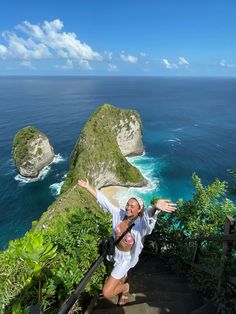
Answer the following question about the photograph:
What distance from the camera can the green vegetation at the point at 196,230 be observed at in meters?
6.10

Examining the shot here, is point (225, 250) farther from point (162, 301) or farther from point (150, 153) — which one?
point (150, 153)

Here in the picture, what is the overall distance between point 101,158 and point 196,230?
42.9m

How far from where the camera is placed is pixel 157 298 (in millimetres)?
5746

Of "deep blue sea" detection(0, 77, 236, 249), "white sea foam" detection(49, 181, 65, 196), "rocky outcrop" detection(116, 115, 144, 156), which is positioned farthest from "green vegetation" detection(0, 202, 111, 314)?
"rocky outcrop" detection(116, 115, 144, 156)

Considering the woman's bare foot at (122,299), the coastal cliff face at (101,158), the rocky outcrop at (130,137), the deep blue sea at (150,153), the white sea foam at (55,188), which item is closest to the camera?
the woman's bare foot at (122,299)

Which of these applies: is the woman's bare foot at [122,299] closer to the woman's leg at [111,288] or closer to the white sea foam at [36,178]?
the woman's leg at [111,288]

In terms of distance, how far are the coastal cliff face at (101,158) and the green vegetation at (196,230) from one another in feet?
113

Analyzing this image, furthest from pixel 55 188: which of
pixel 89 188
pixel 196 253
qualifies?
pixel 89 188

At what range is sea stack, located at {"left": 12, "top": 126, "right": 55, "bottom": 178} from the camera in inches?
2134

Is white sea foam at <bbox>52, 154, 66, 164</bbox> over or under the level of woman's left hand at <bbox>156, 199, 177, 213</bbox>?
under

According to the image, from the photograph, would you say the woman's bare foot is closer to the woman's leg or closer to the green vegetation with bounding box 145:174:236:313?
the woman's leg

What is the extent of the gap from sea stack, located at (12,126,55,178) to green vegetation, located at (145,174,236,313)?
5033cm

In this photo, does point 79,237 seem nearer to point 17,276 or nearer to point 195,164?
point 17,276

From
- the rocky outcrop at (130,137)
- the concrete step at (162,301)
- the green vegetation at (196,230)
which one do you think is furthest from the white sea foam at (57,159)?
the concrete step at (162,301)
